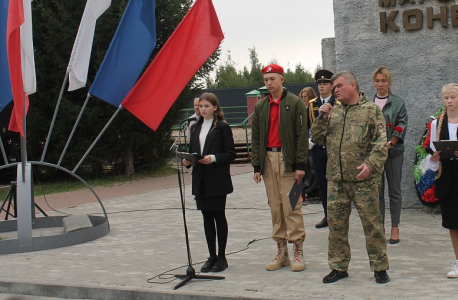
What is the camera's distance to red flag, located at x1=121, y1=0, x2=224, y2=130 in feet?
27.3

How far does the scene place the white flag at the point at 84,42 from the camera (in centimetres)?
956

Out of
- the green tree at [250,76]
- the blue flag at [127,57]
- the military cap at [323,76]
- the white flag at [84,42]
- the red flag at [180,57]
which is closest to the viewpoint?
the red flag at [180,57]

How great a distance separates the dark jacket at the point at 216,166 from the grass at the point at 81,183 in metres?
9.92

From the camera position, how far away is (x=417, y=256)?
720cm

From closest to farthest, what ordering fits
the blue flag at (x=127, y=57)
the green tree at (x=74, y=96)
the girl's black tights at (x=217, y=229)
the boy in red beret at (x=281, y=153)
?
the boy in red beret at (x=281, y=153) < the girl's black tights at (x=217, y=229) < the blue flag at (x=127, y=57) < the green tree at (x=74, y=96)

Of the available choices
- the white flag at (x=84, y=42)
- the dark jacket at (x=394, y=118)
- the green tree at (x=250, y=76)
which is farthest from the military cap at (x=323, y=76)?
the green tree at (x=250, y=76)

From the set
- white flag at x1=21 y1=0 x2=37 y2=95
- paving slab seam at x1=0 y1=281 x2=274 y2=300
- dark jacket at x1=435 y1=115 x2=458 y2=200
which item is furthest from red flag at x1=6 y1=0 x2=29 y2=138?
dark jacket at x1=435 y1=115 x2=458 y2=200

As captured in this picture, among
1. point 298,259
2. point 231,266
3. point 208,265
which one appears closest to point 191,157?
point 208,265

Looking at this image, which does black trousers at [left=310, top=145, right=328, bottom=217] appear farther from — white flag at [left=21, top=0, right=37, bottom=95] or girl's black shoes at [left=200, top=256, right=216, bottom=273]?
white flag at [left=21, top=0, right=37, bottom=95]

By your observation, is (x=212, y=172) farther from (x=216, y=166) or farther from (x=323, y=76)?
(x=323, y=76)

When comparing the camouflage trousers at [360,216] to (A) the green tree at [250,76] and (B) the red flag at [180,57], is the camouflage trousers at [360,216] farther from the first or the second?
(A) the green tree at [250,76]

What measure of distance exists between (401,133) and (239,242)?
2.37m

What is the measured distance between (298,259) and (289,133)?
1.25 metres

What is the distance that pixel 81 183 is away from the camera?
1833cm
